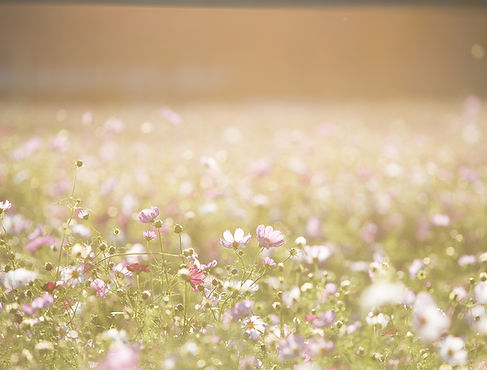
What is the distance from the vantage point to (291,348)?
3.17 feet

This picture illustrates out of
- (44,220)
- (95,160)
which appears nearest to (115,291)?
(44,220)

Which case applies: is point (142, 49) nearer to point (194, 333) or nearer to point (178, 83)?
point (178, 83)

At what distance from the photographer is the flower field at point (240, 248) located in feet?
3.43

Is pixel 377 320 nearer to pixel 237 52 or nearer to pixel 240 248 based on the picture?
pixel 240 248

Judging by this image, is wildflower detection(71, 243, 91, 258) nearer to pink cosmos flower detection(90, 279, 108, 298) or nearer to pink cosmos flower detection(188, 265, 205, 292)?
pink cosmos flower detection(90, 279, 108, 298)

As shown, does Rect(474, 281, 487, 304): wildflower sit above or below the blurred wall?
above

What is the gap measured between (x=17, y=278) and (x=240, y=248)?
78cm

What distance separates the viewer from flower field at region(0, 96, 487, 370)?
1045mm

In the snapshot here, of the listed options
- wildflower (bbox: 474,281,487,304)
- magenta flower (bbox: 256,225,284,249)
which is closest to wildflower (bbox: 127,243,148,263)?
magenta flower (bbox: 256,225,284,249)

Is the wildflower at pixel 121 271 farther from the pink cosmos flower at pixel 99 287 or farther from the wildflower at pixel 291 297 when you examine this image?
the wildflower at pixel 291 297

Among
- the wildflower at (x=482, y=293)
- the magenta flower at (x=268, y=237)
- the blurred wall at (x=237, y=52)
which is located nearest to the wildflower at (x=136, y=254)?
the magenta flower at (x=268, y=237)

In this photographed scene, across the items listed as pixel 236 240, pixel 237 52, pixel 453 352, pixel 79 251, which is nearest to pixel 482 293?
pixel 453 352

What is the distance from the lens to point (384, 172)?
2912mm

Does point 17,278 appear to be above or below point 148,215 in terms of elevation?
below
